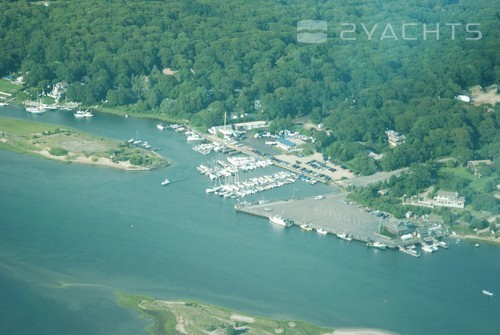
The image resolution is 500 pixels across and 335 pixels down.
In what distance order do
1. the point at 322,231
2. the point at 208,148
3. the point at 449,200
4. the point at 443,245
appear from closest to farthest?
the point at 443,245 < the point at 322,231 < the point at 449,200 < the point at 208,148

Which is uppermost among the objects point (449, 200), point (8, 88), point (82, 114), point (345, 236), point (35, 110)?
point (8, 88)

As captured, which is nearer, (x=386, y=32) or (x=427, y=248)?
(x=427, y=248)

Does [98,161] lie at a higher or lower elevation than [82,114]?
lower

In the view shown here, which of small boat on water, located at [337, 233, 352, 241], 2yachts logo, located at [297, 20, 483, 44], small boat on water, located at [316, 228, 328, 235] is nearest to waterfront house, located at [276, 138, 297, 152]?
small boat on water, located at [316, 228, 328, 235]

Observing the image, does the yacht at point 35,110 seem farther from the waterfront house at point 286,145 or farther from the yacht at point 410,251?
the yacht at point 410,251

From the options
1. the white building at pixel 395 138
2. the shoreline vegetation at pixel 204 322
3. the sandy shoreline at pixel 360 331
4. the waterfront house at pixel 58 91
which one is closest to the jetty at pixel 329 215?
the sandy shoreline at pixel 360 331

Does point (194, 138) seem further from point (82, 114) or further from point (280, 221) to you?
point (280, 221)

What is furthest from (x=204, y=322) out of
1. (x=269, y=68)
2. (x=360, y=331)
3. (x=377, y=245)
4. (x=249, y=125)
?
(x=269, y=68)
